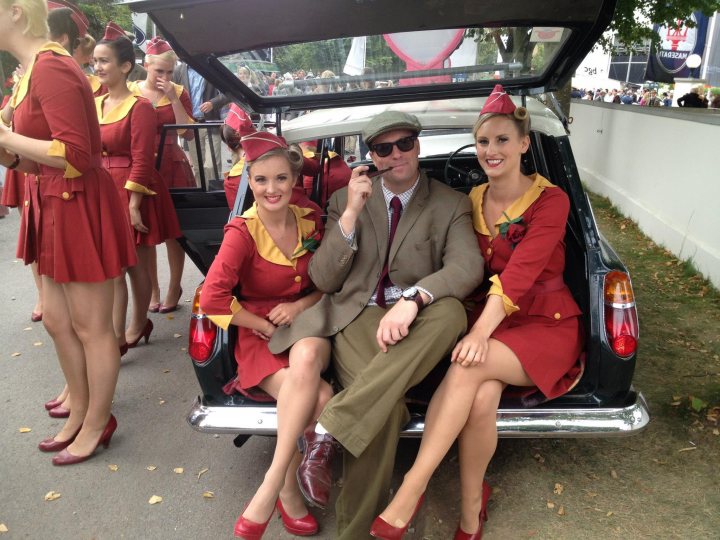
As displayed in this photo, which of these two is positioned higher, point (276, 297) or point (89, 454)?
point (276, 297)

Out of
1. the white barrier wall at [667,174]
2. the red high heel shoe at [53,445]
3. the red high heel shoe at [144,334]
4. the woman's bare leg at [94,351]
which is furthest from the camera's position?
the white barrier wall at [667,174]

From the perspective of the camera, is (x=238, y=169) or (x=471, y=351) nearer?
(x=471, y=351)

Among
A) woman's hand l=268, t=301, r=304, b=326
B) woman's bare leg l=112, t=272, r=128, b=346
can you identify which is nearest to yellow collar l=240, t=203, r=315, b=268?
woman's hand l=268, t=301, r=304, b=326

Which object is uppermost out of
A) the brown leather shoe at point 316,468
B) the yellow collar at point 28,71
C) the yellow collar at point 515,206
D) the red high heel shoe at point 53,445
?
the yellow collar at point 28,71

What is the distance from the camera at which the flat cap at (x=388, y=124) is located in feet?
9.14

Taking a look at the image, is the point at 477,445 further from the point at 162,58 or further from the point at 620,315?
the point at 162,58

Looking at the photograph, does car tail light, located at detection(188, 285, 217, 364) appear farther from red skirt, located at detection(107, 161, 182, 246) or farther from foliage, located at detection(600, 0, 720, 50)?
foliage, located at detection(600, 0, 720, 50)

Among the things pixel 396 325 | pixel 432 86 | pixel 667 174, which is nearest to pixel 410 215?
pixel 396 325

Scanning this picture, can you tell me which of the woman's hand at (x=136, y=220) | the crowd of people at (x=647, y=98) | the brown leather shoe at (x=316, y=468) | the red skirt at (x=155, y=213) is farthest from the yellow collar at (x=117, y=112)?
the crowd of people at (x=647, y=98)

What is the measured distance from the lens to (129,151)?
4.18 m

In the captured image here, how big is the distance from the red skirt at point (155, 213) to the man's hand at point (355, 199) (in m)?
1.99

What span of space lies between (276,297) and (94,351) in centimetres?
105

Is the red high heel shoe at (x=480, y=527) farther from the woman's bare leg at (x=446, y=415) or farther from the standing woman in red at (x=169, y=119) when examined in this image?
the standing woman in red at (x=169, y=119)

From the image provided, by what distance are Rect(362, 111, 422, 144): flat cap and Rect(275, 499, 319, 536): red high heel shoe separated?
1.73 meters
